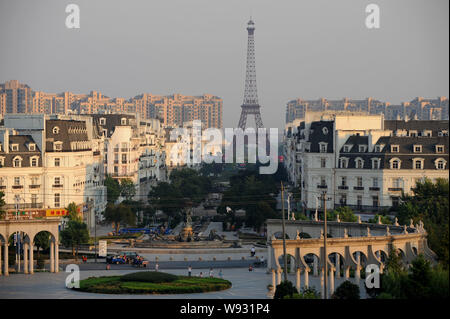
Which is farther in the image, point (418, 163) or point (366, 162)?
point (366, 162)

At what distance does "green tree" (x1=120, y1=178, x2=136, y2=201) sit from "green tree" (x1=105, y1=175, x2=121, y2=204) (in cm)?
67

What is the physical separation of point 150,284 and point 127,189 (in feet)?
163

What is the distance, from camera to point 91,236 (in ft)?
290

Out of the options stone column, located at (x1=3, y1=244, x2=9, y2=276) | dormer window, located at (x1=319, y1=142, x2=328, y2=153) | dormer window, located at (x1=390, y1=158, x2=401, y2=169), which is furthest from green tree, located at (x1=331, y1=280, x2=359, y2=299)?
dormer window, located at (x1=319, y1=142, x2=328, y2=153)

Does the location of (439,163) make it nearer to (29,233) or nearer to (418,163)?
(418,163)

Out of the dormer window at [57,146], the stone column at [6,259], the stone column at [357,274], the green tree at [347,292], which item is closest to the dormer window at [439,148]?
the stone column at [357,274]

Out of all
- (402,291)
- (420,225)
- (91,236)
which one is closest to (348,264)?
(420,225)

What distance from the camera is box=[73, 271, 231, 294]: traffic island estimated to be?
184 feet

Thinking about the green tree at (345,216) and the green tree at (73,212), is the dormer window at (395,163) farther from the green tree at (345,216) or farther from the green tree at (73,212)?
the green tree at (73,212)

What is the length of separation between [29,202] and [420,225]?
3900cm

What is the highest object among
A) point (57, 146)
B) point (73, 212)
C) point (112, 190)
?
point (57, 146)

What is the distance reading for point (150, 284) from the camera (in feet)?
189

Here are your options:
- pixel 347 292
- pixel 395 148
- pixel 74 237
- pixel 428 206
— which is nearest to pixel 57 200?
pixel 74 237
